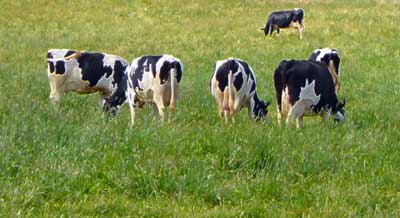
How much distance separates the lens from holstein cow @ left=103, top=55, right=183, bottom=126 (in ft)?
37.1

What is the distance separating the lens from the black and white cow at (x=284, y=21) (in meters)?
29.2

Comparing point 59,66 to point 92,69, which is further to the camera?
point 92,69

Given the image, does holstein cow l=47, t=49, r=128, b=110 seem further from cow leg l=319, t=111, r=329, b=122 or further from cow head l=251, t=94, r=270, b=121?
cow leg l=319, t=111, r=329, b=122

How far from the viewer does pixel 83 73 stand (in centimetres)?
1359

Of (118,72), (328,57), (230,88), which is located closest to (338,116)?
(230,88)

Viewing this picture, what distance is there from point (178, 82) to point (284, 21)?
19.3m

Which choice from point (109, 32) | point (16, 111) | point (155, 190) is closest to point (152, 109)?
point (16, 111)

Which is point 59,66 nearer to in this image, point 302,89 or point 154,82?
point 154,82

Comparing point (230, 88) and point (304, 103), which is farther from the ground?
point (230, 88)

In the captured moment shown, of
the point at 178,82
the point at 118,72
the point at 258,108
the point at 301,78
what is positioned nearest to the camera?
the point at 301,78

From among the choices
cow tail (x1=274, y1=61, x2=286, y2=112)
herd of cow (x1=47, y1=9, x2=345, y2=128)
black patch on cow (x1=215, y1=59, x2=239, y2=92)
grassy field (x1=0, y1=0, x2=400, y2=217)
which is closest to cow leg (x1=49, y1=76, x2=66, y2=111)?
herd of cow (x1=47, y1=9, x2=345, y2=128)

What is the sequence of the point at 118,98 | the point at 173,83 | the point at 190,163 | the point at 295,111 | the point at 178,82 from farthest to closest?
1. the point at 118,98
2. the point at 178,82
3. the point at 173,83
4. the point at 295,111
5. the point at 190,163

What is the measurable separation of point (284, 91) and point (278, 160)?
3.43 meters

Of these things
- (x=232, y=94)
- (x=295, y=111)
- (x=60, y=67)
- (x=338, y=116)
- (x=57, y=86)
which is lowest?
(x=338, y=116)
